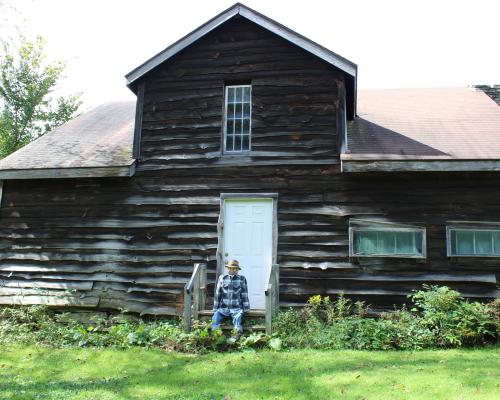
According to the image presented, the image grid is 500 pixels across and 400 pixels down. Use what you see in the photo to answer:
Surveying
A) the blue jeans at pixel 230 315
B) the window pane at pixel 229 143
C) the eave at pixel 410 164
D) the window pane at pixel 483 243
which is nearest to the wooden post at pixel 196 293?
the blue jeans at pixel 230 315

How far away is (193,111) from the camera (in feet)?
36.8

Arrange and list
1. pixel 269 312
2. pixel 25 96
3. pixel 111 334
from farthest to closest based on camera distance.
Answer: pixel 25 96 → pixel 111 334 → pixel 269 312

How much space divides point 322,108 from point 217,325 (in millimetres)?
4935

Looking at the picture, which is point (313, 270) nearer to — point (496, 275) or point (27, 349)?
point (496, 275)

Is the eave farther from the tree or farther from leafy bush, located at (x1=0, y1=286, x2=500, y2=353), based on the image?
the tree

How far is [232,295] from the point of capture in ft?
29.5

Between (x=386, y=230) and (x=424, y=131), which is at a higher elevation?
(x=424, y=131)

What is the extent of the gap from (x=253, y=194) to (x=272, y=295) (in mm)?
2390

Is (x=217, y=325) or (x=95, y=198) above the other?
(x=95, y=198)

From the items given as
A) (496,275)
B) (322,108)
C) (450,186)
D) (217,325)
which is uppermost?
(322,108)

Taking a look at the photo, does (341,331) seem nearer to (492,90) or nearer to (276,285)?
(276,285)

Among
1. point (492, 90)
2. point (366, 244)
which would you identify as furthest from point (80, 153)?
point (492, 90)

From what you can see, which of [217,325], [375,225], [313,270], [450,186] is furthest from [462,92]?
[217,325]

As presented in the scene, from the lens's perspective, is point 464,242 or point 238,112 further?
point 238,112
